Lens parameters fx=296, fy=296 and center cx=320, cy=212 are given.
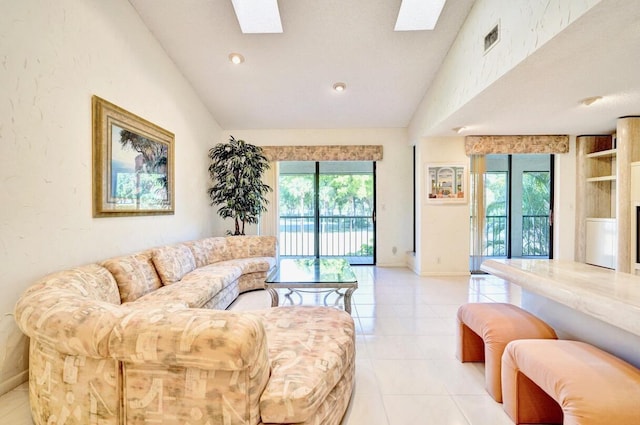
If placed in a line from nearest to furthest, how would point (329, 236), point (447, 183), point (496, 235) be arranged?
1. point (447, 183)
2. point (329, 236)
3. point (496, 235)

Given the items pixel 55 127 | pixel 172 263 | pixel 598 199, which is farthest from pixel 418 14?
pixel 598 199

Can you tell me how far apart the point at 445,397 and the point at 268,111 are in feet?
14.9

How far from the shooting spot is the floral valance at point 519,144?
470 centimetres

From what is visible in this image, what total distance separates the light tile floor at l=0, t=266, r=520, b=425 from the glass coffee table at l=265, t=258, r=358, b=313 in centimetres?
46

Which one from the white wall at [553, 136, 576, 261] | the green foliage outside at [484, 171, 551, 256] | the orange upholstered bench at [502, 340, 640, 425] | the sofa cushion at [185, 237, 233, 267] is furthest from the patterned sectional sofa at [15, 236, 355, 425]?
the green foliage outside at [484, 171, 551, 256]

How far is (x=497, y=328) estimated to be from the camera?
5.96 feet

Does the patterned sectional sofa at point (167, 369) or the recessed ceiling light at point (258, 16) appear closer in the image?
the patterned sectional sofa at point (167, 369)

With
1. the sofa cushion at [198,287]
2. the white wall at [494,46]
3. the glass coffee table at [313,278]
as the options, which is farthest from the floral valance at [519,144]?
the sofa cushion at [198,287]

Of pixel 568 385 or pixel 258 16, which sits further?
pixel 258 16

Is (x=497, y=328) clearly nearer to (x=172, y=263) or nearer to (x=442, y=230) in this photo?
(x=172, y=263)

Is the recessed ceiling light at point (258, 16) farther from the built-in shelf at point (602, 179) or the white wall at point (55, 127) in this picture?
the built-in shelf at point (602, 179)

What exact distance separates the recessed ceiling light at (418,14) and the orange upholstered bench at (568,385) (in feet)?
10.5

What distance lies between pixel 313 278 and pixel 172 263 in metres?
1.50

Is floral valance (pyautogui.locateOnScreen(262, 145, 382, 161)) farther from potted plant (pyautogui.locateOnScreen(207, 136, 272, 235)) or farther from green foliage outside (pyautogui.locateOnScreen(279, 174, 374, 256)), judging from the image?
potted plant (pyautogui.locateOnScreen(207, 136, 272, 235))
